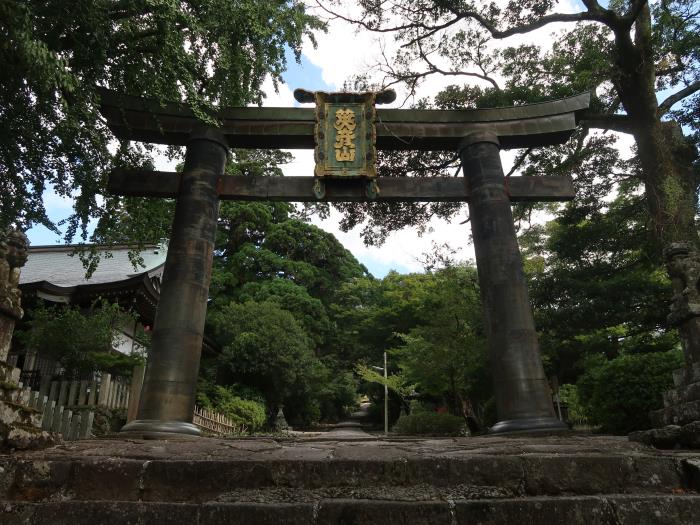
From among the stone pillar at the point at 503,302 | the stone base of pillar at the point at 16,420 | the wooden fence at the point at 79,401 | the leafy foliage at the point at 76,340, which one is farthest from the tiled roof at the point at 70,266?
the stone base of pillar at the point at 16,420

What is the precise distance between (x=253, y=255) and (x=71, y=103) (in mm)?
21835

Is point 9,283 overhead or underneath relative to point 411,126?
underneath

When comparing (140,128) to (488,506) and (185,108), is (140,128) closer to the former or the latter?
(185,108)

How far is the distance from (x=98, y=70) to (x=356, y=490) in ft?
20.4

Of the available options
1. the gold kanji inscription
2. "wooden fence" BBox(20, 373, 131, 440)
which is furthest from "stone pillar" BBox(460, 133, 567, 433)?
"wooden fence" BBox(20, 373, 131, 440)

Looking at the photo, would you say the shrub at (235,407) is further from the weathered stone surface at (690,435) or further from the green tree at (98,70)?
the weathered stone surface at (690,435)

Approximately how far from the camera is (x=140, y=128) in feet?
25.1

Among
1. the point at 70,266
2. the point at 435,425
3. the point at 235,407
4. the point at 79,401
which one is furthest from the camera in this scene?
the point at 70,266

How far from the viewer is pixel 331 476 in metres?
2.94

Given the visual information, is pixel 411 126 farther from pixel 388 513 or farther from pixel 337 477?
pixel 388 513

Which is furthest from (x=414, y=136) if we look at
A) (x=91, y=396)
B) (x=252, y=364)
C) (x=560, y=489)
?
(x=252, y=364)

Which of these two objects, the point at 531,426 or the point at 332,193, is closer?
the point at 531,426

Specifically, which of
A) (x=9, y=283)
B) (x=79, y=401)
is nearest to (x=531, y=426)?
(x=9, y=283)

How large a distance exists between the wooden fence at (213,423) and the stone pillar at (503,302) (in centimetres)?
842
